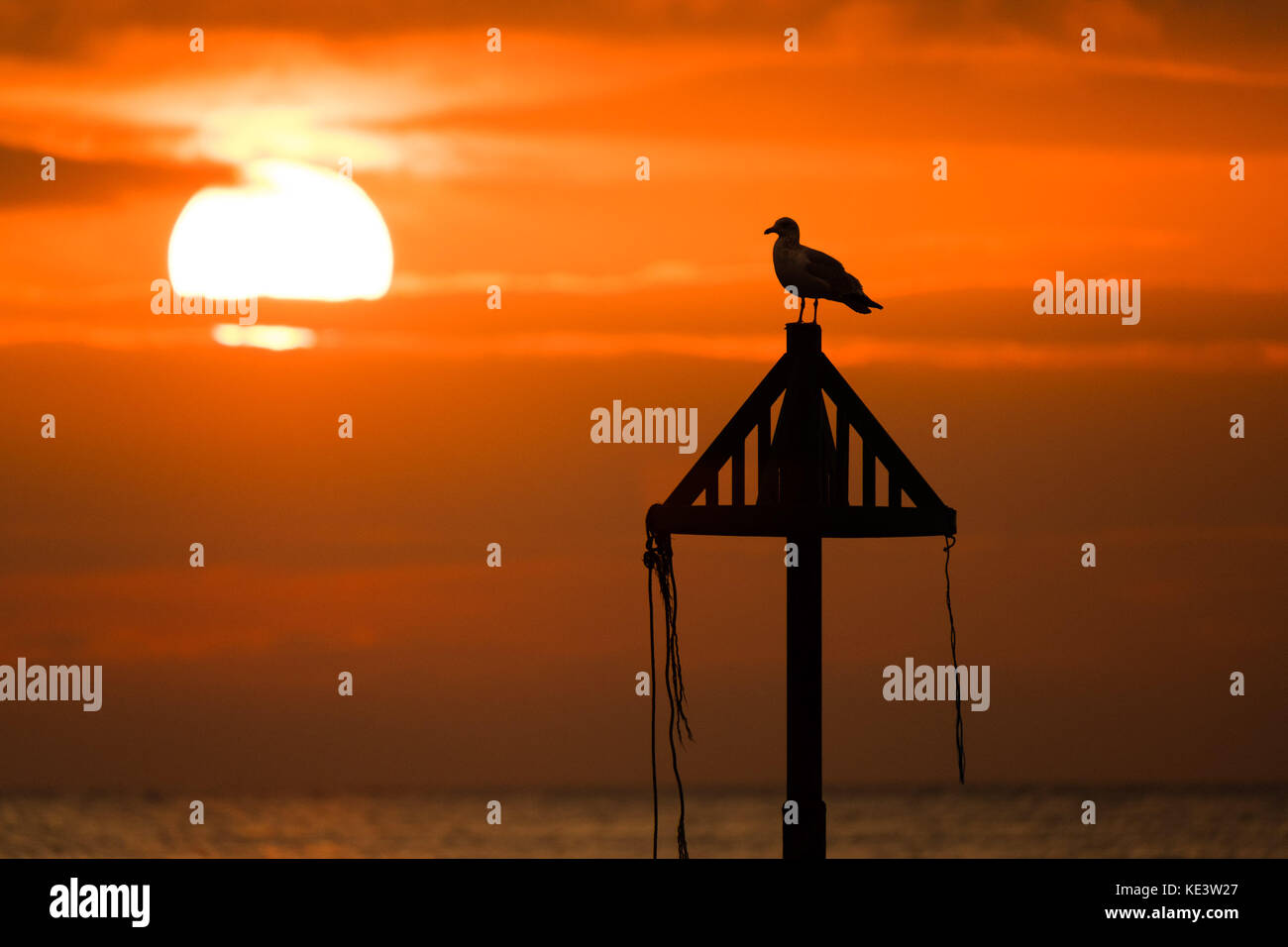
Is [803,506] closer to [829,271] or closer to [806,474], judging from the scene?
[806,474]

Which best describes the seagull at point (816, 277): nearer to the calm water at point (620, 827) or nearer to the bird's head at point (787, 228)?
the bird's head at point (787, 228)

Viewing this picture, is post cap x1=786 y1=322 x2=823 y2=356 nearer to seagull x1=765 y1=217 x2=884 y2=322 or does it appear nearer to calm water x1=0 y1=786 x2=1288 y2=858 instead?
seagull x1=765 y1=217 x2=884 y2=322

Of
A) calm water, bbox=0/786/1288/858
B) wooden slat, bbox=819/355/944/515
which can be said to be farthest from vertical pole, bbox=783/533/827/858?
calm water, bbox=0/786/1288/858

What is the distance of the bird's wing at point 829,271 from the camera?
580 inches

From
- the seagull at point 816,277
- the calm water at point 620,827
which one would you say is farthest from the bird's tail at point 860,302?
the calm water at point 620,827

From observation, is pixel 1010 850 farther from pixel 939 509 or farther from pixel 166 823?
pixel 939 509

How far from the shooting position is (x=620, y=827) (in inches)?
2874


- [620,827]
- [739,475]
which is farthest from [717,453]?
[620,827]

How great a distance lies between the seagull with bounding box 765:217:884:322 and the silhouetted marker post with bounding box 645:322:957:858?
113 centimetres

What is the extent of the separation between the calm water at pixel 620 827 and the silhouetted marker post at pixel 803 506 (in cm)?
4782

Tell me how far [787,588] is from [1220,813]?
7038 cm

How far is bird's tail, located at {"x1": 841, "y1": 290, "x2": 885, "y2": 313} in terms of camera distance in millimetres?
14844
